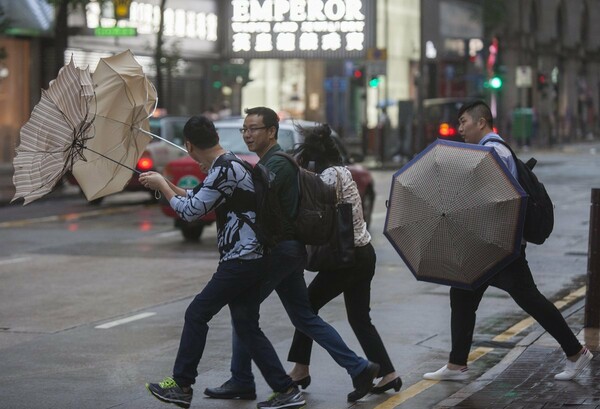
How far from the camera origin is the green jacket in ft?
26.2

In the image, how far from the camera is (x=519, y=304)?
880 centimetres

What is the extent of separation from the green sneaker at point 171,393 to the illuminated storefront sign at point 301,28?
3851 centimetres

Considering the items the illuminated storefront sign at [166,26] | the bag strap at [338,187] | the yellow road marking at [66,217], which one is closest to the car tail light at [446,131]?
the illuminated storefront sign at [166,26]

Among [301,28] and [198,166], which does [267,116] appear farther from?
[301,28]

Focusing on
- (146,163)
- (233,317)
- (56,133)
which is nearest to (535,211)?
(233,317)

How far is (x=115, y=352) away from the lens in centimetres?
1031

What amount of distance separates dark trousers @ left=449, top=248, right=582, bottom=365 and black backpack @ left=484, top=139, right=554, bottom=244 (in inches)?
8.2

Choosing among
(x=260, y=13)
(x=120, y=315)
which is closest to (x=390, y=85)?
(x=260, y=13)

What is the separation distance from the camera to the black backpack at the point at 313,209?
8.06 m

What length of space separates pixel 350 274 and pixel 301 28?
3810cm

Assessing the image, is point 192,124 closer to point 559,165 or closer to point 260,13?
point 559,165

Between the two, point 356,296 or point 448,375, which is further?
point 448,375

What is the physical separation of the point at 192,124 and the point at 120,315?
4619 millimetres

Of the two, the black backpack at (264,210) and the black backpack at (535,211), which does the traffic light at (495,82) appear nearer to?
the black backpack at (535,211)
